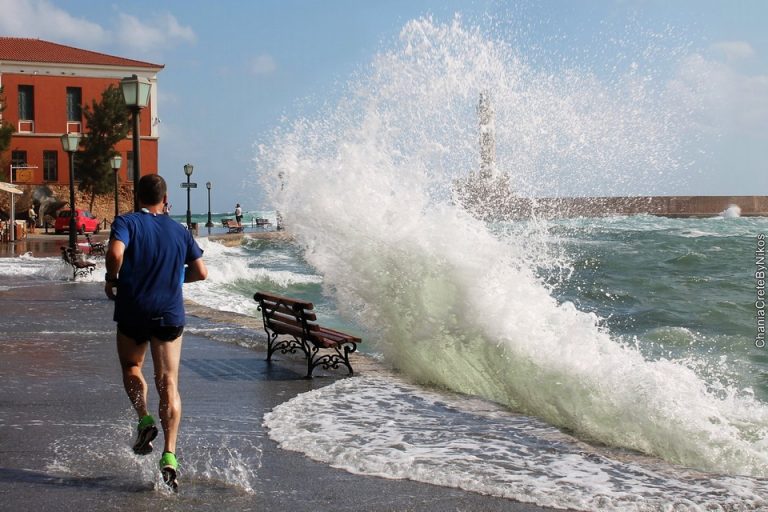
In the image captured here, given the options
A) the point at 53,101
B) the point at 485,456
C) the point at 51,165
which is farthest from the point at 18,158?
the point at 485,456

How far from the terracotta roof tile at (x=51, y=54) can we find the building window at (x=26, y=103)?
1.74 meters

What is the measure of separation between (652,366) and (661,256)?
24.5 m

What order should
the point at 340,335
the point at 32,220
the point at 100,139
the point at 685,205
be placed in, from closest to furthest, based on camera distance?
the point at 340,335 < the point at 32,220 < the point at 100,139 < the point at 685,205

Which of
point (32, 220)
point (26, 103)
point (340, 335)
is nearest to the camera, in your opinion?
point (340, 335)

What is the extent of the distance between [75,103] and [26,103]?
9.29 feet

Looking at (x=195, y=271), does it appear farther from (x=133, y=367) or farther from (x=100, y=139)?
(x=100, y=139)

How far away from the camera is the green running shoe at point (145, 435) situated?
178 inches

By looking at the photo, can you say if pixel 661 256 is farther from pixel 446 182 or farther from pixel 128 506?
pixel 128 506

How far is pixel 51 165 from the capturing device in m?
51.2

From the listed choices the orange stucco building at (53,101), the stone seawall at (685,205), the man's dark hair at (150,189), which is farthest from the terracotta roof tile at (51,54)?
the man's dark hair at (150,189)

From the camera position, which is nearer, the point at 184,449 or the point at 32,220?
the point at 184,449

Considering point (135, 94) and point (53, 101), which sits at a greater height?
point (53, 101)

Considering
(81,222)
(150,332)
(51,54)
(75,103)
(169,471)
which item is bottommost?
(169,471)

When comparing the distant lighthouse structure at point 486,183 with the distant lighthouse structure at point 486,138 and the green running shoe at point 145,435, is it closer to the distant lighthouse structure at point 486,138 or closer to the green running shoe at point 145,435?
the distant lighthouse structure at point 486,138
